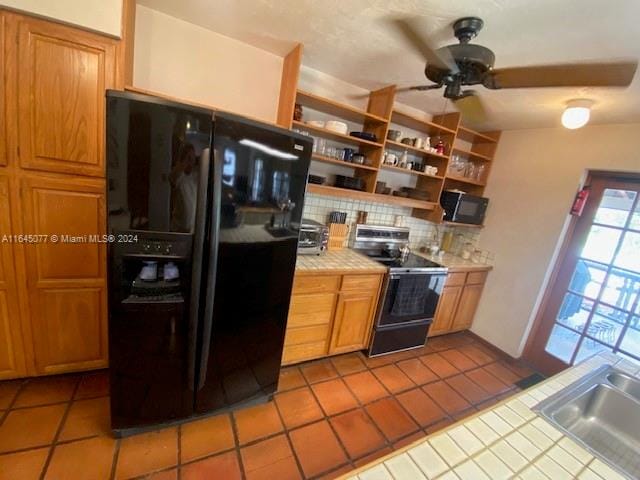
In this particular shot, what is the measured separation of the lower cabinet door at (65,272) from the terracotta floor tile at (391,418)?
1837 mm

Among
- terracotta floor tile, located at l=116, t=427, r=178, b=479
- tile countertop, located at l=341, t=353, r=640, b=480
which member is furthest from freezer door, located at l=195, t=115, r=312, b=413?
tile countertop, located at l=341, t=353, r=640, b=480

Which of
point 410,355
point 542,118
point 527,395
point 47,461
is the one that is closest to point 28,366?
point 47,461

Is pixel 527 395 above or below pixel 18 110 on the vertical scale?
below

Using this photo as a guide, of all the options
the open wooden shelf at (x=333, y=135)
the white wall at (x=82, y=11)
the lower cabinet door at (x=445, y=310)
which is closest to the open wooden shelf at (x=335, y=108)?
the open wooden shelf at (x=333, y=135)

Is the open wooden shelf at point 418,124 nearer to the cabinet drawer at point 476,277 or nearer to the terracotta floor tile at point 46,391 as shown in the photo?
the cabinet drawer at point 476,277

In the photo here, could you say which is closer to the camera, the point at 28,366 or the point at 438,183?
the point at 28,366

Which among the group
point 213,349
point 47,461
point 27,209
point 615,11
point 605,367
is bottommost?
point 47,461

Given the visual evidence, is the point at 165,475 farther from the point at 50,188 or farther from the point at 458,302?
the point at 458,302

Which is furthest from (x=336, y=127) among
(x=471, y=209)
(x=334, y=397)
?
(x=334, y=397)

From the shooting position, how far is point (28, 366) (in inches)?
64.4

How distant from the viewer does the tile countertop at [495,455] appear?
26.2 inches

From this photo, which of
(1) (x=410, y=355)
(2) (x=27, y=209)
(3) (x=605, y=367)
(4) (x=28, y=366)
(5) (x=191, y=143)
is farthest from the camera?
(1) (x=410, y=355)

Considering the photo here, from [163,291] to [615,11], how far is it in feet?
7.38

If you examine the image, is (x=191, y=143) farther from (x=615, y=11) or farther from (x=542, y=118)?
(x=542, y=118)
